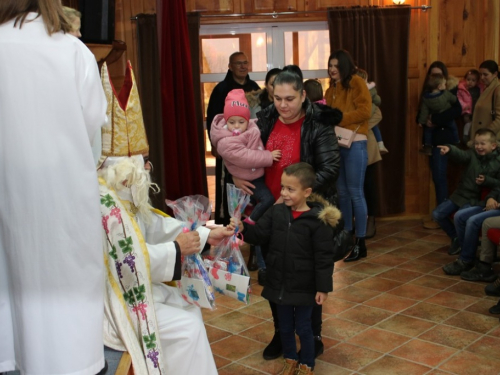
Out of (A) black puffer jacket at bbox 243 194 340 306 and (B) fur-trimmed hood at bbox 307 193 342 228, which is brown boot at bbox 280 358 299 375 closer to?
(A) black puffer jacket at bbox 243 194 340 306

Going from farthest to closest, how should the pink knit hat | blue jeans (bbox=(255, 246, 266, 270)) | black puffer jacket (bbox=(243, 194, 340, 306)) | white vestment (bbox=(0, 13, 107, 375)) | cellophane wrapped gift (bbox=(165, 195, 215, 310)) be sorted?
1. blue jeans (bbox=(255, 246, 266, 270))
2. the pink knit hat
3. black puffer jacket (bbox=(243, 194, 340, 306))
4. cellophane wrapped gift (bbox=(165, 195, 215, 310))
5. white vestment (bbox=(0, 13, 107, 375))

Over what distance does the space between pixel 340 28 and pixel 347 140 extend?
1527 millimetres

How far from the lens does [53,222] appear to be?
185 centimetres

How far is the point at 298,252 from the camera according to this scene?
9.98 feet

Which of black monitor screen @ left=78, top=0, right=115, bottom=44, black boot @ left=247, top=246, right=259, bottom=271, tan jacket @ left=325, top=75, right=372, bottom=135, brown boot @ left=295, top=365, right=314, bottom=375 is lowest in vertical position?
black boot @ left=247, top=246, right=259, bottom=271

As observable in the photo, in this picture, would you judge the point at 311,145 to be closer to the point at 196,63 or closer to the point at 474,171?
the point at 474,171

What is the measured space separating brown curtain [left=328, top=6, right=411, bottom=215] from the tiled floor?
59.4 inches

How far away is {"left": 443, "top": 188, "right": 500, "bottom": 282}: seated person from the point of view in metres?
4.66

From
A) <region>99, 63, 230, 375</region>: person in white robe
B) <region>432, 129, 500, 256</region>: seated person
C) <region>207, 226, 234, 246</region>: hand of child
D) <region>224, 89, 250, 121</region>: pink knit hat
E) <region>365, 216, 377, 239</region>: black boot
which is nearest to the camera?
<region>99, 63, 230, 375</region>: person in white robe

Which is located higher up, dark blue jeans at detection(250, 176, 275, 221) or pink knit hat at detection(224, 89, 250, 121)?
pink knit hat at detection(224, 89, 250, 121)

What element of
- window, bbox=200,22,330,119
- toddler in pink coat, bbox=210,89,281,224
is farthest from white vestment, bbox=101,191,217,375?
window, bbox=200,22,330,119

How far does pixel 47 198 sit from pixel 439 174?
4.85m

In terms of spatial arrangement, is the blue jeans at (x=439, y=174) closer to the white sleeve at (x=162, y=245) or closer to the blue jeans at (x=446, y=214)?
the blue jeans at (x=446, y=214)

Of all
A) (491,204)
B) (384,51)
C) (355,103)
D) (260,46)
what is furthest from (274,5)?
(491,204)
